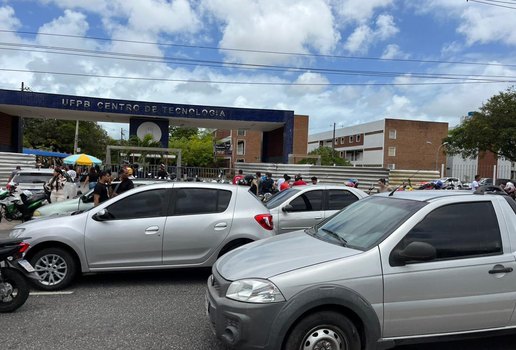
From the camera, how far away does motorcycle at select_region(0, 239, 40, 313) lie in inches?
219

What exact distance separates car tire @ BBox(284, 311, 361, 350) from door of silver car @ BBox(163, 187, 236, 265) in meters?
3.47

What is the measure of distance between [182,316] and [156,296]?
1.01 m

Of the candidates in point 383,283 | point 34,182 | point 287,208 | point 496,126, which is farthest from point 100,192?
point 496,126

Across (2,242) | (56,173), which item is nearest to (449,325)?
(2,242)

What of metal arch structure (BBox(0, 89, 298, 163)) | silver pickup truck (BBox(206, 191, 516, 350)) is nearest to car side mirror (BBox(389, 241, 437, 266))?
silver pickup truck (BBox(206, 191, 516, 350))

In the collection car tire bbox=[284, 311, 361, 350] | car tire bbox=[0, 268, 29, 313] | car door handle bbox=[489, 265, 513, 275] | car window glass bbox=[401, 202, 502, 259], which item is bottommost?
car tire bbox=[0, 268, 29, 313]

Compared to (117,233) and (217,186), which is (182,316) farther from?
(217,186)

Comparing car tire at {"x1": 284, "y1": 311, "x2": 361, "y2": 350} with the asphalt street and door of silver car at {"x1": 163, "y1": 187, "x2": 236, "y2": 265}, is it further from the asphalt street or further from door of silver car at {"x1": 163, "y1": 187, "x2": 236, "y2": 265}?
door of silver car at {"x1": 163, "y1": 187, "x2": 236, "y2": 265}

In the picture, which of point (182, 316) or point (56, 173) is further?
point (56, 173)

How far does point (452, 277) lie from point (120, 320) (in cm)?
369

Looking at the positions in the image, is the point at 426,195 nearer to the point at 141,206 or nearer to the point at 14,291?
the point at 141,206

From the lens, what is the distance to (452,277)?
3955 millimetres

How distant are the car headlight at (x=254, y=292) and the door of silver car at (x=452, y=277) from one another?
3.12 feet

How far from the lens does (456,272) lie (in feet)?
13.0
